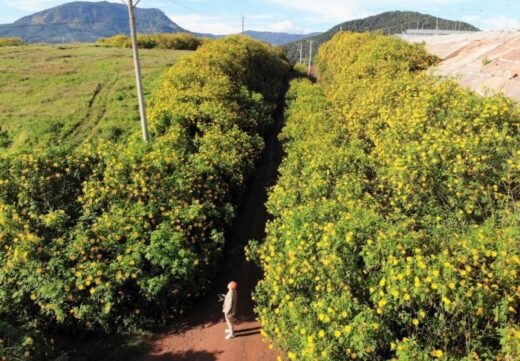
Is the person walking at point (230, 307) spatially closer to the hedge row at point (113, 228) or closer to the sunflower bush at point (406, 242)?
the sunflower bush at point (406, 242)

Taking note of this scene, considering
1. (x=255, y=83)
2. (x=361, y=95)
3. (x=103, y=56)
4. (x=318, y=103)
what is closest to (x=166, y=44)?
(x=103, y=56)

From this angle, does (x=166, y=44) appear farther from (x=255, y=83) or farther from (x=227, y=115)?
(x=227, y=115)

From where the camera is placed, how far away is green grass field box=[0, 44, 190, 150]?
18.1 m

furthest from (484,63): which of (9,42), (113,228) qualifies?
(9,42)

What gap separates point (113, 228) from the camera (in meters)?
8.01

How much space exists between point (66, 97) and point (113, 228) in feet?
63.8

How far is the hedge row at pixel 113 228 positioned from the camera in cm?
726

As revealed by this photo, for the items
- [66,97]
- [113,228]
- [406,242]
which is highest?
[66,97]

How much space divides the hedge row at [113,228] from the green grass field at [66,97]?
2332 mm

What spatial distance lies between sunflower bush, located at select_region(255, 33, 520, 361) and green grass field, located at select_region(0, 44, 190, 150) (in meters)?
8.07

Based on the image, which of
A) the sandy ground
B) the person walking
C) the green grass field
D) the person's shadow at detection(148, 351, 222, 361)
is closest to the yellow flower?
the person walking

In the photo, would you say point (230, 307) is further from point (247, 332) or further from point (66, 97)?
point (66, 97)

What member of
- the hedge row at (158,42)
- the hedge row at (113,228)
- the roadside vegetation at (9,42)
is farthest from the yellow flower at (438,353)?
the roadside vegetation at (9,42)

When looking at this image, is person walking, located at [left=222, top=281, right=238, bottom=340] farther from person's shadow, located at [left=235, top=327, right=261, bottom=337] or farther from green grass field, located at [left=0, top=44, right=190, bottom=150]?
green grass field, located at [left=0, top=44, right=190, bottom=150]
